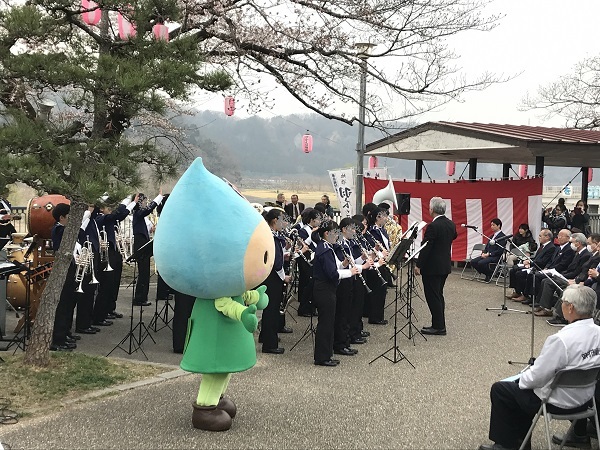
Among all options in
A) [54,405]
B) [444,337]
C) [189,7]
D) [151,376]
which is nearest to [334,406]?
[151,376]

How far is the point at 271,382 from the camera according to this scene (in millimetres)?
7387

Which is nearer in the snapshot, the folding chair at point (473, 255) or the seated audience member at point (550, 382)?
the seated audience member at point (550, 382)

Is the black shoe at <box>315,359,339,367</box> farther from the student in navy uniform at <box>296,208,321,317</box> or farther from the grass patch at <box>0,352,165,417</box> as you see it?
the grass patch at <box>0,352,165,417</box>

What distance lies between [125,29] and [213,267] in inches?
129

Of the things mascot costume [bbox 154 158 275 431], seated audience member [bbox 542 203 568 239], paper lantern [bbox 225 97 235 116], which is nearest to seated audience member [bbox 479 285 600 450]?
mascot costume [bbox 154 158 275 431]

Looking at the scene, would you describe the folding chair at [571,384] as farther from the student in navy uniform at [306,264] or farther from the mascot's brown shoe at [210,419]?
the student in navy uniform at [306,264]

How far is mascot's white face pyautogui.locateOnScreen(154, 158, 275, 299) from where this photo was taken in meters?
5.52

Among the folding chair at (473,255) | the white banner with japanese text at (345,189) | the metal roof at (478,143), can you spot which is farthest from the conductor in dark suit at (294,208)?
the folding chair at (473,255)

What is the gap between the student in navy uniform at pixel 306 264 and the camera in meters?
9.85

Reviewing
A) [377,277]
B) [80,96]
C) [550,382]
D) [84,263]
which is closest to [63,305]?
[84,263]

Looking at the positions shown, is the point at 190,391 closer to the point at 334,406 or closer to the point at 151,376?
the point at 151,376

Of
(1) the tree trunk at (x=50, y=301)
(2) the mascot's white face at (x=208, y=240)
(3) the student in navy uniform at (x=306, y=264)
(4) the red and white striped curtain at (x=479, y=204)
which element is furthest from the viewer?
(4) the red and white striped curtain at (x=479, y=204)

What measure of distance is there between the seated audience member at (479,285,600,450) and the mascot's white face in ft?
7.60

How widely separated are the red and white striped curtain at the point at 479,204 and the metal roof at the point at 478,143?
0.95 metres
